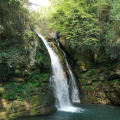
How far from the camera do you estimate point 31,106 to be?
739 centimetres

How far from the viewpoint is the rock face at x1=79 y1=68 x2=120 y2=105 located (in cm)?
1028

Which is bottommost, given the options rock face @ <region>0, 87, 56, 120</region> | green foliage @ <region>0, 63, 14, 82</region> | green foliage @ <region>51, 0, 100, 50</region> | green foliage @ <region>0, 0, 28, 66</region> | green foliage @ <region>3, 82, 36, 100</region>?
rock face @ <region>0, 87, 56, 120</region>

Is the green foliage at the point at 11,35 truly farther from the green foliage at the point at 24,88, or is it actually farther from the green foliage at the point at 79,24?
the green foliage at the point at 79,24

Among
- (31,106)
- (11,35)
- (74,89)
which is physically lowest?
(31,106)

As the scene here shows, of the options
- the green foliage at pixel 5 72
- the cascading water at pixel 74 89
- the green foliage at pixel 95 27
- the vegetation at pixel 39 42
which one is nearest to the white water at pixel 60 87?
the cascading water at pixel 74 89

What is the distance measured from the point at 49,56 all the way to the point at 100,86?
17.4 feet

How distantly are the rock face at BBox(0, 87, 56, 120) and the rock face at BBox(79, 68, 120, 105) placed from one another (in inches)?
150

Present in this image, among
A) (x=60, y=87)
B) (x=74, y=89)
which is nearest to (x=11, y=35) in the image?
(x=60, y=87)

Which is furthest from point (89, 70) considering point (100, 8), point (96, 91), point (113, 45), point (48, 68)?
point (100, 8)

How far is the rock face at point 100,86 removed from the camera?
10.3 meters

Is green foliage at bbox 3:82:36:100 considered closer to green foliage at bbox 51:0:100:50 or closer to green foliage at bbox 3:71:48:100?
green foliage at bbox 3:71:48:100

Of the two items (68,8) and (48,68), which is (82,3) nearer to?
(68,8)

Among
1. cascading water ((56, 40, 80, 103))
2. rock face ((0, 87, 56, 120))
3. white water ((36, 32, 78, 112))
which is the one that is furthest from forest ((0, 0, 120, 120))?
white water ((36, 32, 78, 112))

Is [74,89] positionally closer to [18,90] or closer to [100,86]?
[100,86]
